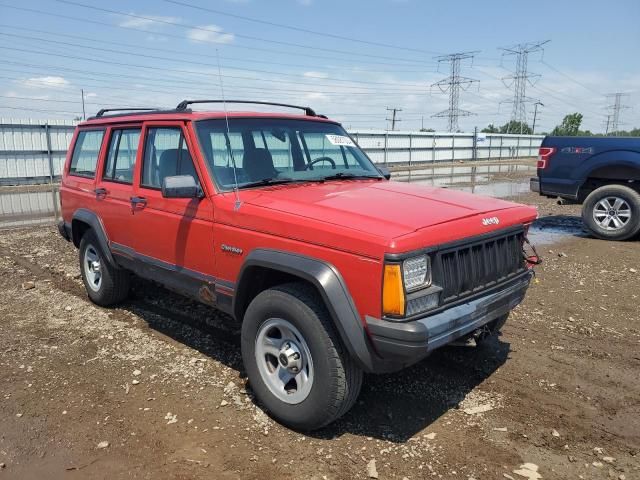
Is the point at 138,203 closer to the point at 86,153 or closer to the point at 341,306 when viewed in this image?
the point at 86,153

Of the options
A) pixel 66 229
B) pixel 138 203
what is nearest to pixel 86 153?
pixel 66 229

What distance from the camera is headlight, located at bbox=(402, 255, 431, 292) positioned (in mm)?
2900

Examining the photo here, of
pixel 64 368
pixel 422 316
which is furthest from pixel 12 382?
pixel 422 316

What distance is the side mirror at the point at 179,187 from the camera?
3.71 metres

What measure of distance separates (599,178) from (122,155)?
7.93 m

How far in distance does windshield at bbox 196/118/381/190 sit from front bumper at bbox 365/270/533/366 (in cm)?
166

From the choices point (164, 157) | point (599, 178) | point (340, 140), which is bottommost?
point (599, 178)

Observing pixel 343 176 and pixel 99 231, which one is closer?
pixel 343 176

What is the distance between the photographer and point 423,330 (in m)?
2.83

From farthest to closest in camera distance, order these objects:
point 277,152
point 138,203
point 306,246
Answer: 1. point 138,203
2. point 277,152
3. point 306,246

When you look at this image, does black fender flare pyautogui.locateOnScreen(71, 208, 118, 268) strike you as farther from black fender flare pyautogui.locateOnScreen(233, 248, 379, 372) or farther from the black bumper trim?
black fender flare pyautogui.locateOnScreen(233, 248, 379, 372)

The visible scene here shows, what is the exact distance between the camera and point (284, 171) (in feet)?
13.8

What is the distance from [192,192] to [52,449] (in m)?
1.89

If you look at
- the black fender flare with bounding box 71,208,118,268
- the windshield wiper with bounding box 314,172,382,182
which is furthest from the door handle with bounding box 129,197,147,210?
the windshield wiper with bounding box 314,172,382,182
